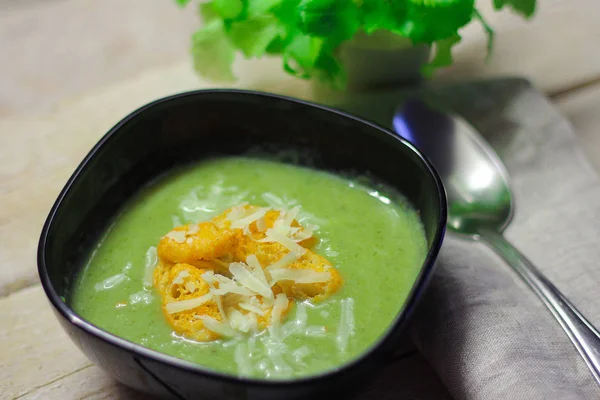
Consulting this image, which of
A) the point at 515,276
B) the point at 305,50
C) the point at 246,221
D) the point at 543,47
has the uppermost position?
the point at 305,50

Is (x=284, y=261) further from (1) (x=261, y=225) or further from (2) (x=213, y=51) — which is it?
(2) (x=213, y=51)

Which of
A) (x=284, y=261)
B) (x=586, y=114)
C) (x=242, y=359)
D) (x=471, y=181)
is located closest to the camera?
(x=242, y=359)

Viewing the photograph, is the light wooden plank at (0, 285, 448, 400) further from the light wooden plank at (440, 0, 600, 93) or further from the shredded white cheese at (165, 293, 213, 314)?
the light wooden plank at (440, 0, 600, 93)

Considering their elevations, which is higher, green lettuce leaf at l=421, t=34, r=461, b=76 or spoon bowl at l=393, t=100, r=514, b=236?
green lettuce leaf at l=421, t=34, r=461, b=76

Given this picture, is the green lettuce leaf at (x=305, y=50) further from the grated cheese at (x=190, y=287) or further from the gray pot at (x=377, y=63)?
the grated cheese at (x=190, y=287)

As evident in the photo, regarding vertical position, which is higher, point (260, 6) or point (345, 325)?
point (260, 6)

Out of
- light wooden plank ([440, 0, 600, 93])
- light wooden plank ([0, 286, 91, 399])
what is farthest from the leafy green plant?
light wooden plank ([0, 286, 91, 399])

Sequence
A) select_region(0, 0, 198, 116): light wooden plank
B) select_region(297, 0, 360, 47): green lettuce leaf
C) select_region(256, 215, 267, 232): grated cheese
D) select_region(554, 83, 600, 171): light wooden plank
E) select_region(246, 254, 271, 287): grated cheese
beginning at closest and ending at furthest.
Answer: select_region(246, 254, 271, 287): grated cheese
select_region(256, 215, 267, 232): grated cheese
select_region(297, 0, 360, 47): green lettuce leaf
select_region(554, 83, 600, 171): light wooden plank
select_region(0, 0, 198, 116): light wooden plank

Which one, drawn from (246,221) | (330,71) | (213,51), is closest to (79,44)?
(213,51)
